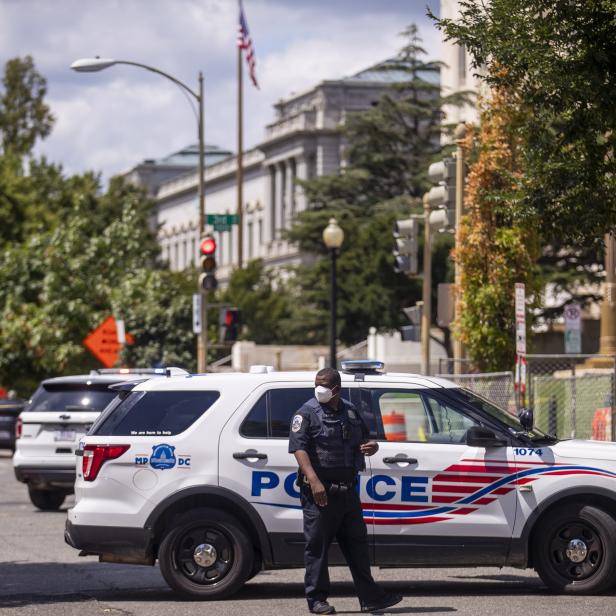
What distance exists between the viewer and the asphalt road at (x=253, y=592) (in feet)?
37.0

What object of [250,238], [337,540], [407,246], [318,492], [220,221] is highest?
[250,238]

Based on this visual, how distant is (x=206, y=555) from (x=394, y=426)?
6.81 ft

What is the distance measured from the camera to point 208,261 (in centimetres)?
2747

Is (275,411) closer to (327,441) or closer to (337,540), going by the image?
(327,441)

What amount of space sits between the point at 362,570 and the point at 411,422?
10.4 feet

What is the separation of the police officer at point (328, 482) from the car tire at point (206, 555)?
1010 mm

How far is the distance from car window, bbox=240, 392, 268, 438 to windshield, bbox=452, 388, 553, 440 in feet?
5.01

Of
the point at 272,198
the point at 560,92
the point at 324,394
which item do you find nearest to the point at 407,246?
the point at 560,92

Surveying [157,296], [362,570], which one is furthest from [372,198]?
[362,570]

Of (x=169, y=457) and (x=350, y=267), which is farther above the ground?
(x=350, y=267)

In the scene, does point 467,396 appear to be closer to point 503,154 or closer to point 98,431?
point 98,431

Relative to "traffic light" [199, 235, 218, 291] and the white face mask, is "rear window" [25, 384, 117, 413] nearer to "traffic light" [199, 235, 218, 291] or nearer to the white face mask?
"traffic light" [199, 235, 218, 291]

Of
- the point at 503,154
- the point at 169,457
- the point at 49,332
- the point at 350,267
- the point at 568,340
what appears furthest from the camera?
the point at 350,267

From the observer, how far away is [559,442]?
1227 cm
